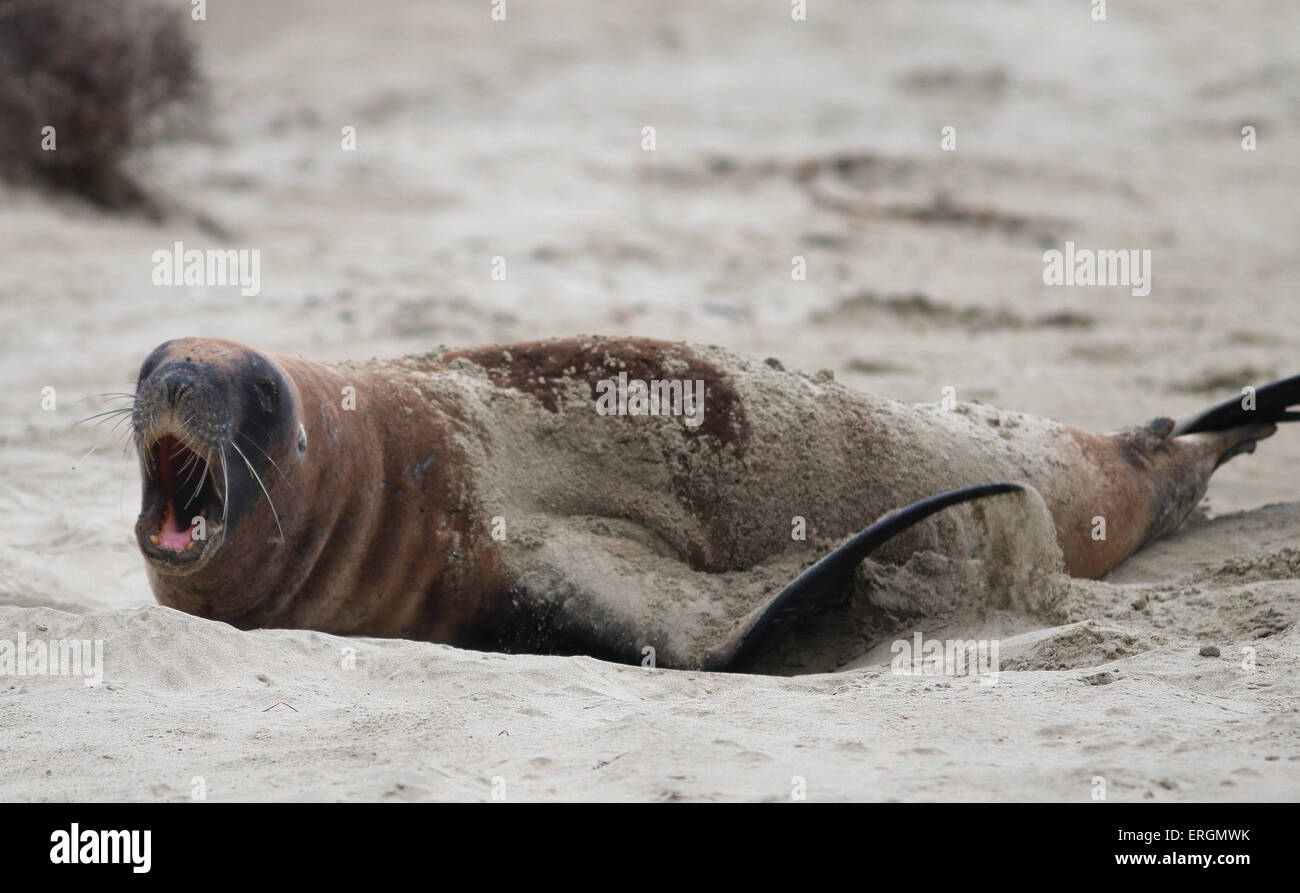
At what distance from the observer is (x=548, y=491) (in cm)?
427

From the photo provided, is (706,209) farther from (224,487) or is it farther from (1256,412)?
(224,487)

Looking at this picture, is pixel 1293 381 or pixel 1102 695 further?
pixel 1293 381

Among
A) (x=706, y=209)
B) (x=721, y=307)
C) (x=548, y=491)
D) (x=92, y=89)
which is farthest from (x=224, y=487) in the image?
(x=706, y=209)

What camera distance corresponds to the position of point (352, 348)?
737 centimetres

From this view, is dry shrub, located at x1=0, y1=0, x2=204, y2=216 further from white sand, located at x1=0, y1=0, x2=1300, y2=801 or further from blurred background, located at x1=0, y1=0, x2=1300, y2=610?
white sand, located at x1=0, y1=0, x2=1300, y2=801

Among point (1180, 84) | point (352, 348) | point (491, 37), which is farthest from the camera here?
point (491, 37)

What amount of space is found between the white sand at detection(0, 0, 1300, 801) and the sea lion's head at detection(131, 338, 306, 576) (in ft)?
0.83

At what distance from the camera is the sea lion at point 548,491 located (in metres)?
3.60

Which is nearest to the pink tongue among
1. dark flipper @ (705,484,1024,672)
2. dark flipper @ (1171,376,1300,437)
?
dark flipper @ (705,484,1024,672)

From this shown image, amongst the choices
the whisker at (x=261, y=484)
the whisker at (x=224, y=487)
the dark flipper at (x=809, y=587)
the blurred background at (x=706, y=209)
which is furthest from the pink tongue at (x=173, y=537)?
the dark flipper at (x=809, y=587)

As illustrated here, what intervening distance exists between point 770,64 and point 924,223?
475cm
